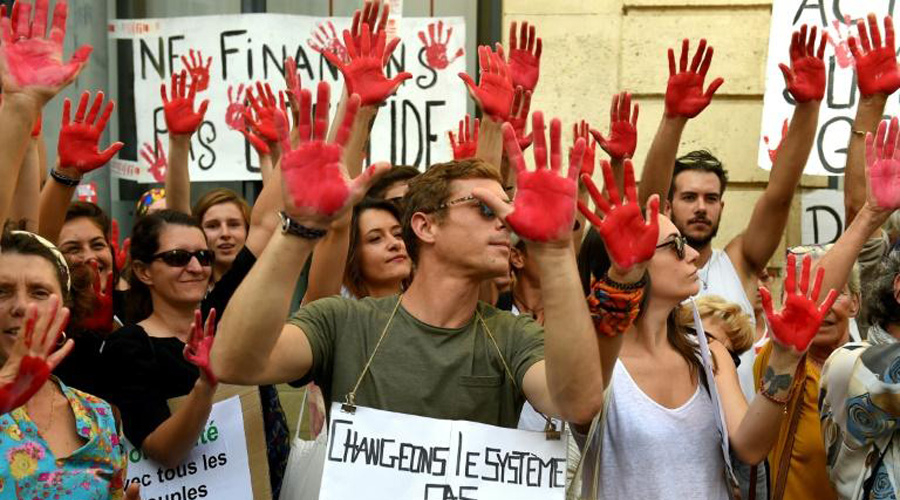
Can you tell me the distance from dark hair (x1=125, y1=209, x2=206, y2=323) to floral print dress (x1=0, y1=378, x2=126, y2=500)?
1.10 meters

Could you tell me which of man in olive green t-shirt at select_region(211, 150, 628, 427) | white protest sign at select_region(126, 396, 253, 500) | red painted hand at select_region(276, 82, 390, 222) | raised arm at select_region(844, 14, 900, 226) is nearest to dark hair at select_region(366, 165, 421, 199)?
white protest sign at select_region(126, 396, 253, 500)

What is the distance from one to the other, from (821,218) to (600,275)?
12.1 feet

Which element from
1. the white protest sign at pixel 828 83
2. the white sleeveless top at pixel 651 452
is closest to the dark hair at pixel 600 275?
the white sleeveless top at pixel 651 452

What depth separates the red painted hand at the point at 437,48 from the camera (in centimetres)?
741

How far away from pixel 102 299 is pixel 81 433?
1256 millimetres

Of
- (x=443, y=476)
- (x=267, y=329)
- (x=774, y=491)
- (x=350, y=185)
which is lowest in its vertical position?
(x=774, y=491)

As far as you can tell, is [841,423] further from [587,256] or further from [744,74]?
[744,74]

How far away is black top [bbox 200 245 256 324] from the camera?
4562mm

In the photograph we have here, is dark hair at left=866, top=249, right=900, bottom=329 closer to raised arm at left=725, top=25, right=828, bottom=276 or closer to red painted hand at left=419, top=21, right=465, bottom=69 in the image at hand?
raised arm at left=725, top=25, right=828, bottom=276

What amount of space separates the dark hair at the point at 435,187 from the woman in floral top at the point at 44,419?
0.95 metres

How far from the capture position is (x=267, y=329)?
3.26m

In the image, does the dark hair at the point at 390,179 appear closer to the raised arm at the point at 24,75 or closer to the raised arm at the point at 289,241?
the raised arm at the point at 24,75

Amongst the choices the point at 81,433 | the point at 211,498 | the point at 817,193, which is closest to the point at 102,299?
the point at 211,498

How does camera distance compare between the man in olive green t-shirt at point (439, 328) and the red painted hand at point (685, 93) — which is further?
the red painted hand at point (685, 93)
